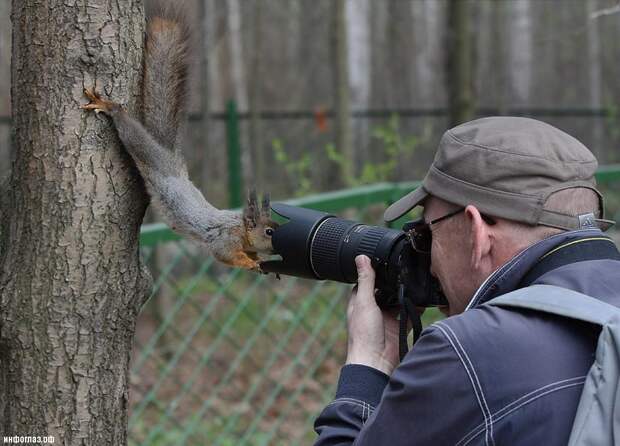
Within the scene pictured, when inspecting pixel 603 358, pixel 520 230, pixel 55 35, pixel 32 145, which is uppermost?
pixel 55 35

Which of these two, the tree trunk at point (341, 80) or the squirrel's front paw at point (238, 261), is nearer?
the squirrel's front paw at point (238, 261)

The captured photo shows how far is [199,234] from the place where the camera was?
2.36 metres

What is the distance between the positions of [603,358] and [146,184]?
1.06 meters

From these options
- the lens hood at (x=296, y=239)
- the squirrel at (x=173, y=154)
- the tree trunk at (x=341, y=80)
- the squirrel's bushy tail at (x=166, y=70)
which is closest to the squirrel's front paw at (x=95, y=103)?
the squirrel at (x=173, y=154)

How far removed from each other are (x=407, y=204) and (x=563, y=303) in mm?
393

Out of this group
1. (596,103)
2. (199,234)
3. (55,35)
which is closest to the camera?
(55,35)

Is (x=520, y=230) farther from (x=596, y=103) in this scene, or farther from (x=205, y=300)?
(x=596, y=103)

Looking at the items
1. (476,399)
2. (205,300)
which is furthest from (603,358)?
(205,300)

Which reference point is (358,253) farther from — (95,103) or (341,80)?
(341,80)

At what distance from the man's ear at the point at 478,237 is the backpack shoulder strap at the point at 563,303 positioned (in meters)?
0.14

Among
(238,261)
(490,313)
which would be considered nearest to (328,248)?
(490,313)

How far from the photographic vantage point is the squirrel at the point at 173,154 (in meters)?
1.78

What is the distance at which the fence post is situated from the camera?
6.20m

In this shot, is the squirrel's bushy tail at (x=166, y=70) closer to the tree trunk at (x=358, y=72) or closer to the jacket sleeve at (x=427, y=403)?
the jacket sleeve at (x=427, y=403)
